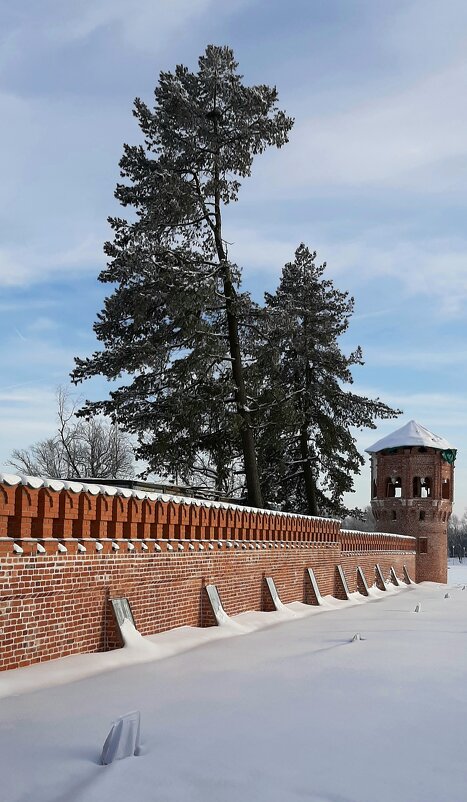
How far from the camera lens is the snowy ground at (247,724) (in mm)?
5000

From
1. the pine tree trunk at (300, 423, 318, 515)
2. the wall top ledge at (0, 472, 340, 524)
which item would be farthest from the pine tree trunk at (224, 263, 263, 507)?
the pine tree trunk at (300, 423, 318, 515)

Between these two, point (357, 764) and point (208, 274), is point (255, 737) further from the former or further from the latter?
point (208, 274)

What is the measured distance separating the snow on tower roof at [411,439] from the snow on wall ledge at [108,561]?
20666 mm

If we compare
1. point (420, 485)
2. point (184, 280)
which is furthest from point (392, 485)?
point (184, 280)

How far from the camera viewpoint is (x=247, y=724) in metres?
6.38

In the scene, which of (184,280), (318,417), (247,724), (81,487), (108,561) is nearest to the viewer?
(247,724)

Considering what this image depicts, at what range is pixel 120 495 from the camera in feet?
36.2

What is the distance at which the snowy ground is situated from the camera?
500 cm

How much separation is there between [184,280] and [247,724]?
1423 centimetres

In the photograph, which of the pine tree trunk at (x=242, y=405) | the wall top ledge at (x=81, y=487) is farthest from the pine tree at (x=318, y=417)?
the wall top ledge at (x=81, y=487)

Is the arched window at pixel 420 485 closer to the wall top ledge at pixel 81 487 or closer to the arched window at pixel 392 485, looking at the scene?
the arched window at pixel 392 485

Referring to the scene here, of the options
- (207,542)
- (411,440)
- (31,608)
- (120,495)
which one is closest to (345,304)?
(411,440)

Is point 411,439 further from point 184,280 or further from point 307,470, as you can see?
point 184,280

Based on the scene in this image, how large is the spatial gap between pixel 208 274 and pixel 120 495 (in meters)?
10.3
